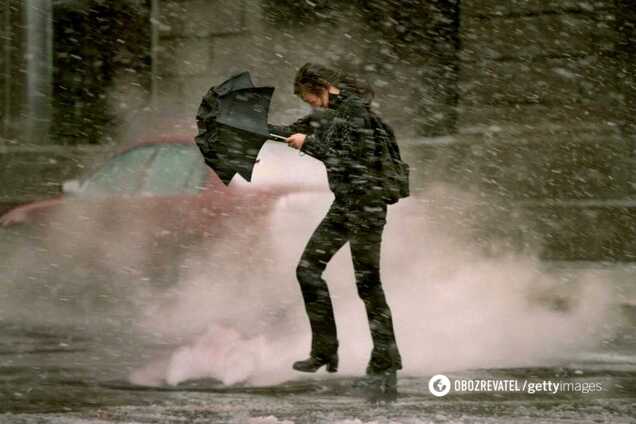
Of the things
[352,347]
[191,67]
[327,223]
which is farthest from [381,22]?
[327,223]

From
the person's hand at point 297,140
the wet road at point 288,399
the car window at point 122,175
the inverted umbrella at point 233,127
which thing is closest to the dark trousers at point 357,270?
the wet road at point 288,399

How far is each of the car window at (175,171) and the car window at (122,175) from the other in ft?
0.33

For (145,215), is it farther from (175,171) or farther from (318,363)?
(318,363)

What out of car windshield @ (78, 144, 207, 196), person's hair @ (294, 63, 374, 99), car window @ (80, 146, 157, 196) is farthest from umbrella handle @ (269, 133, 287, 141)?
car window @ (80, 146, 157, 196)

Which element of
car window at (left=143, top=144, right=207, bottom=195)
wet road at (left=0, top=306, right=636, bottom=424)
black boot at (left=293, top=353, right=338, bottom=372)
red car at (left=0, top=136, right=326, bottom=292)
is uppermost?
car window at (left=143, top=144, right=207, bottom=195)

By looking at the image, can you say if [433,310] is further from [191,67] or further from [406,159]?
[191,67]

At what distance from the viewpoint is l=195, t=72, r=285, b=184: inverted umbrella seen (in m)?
5.69

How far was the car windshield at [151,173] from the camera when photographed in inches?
360

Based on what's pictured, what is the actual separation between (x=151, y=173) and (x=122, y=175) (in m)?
0.32

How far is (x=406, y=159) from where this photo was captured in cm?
1303

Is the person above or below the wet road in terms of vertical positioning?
above

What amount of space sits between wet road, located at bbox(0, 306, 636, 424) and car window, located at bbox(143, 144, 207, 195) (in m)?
2.28

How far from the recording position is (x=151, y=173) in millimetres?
9367

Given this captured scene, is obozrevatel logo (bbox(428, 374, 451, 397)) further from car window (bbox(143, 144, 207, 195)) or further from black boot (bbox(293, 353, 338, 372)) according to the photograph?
car window (bbox(143, 144, 207, 195))
